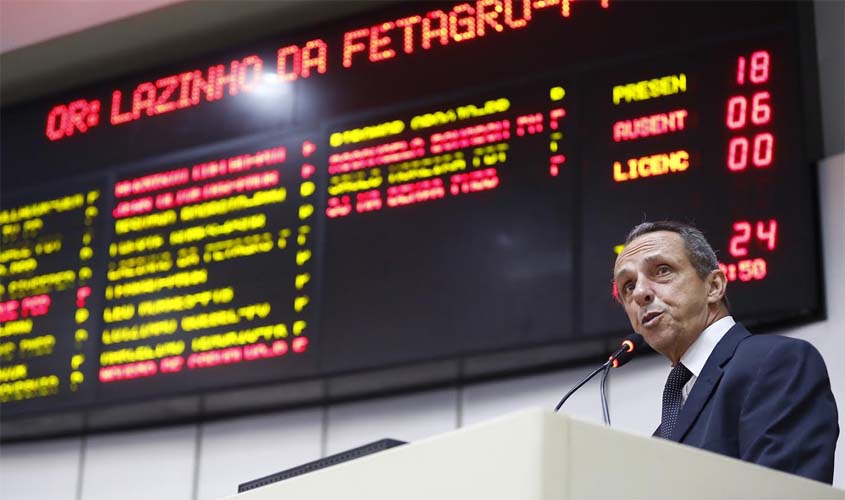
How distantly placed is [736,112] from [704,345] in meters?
1.27

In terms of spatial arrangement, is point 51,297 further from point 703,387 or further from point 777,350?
point 777,350

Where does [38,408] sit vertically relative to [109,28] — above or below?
below

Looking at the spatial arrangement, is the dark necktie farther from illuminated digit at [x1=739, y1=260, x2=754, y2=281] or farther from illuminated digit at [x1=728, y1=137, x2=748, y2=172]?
illuminated digit at [x1=728, y1=137, x2=748, y2=172]

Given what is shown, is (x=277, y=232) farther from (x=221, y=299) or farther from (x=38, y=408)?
(x=38, y=408)

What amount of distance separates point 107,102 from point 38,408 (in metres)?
1.00

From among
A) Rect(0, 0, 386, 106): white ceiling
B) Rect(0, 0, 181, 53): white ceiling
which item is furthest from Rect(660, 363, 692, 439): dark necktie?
Rect(0, 0, 181, 53): white ceiling

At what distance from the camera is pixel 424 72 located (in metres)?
3.72

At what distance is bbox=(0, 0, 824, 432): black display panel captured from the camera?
3.17m

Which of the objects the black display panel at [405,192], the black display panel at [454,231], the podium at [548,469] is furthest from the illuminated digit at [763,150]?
the podium at [548,469]

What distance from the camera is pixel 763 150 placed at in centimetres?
311

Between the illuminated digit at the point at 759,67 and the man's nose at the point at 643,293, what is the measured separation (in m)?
1.21

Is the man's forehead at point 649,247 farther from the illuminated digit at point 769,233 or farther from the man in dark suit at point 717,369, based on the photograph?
the illuminated digit at point 769,233

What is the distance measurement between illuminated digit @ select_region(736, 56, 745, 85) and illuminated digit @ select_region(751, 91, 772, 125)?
0.05m

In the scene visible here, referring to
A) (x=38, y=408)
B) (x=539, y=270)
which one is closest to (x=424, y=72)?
(x=539, y=270)
